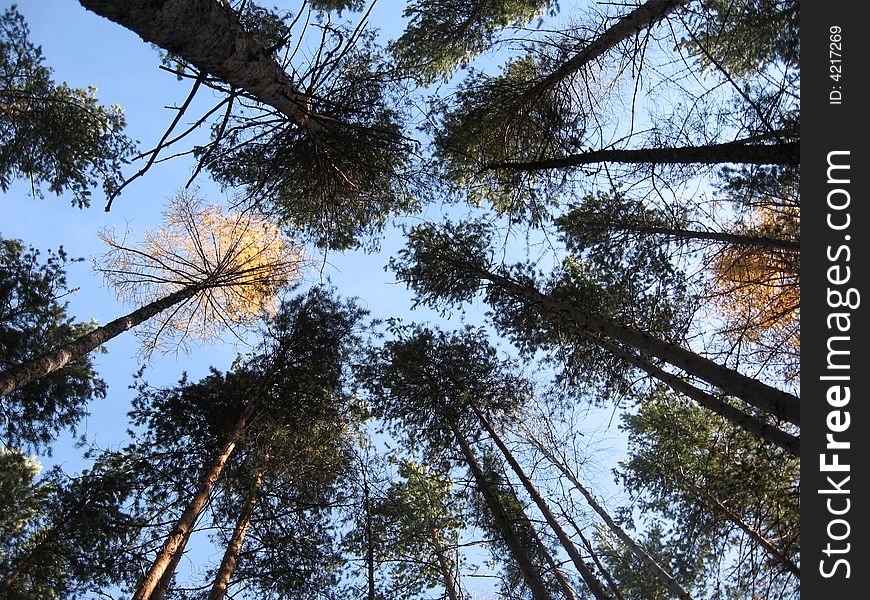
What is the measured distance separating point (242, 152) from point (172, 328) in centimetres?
429

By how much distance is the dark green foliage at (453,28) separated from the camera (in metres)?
8.17

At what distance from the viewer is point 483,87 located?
24.4 feet

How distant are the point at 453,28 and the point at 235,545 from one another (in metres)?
9.76

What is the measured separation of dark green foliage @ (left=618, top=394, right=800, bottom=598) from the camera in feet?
18.3

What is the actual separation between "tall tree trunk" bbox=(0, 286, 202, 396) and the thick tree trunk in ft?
10.7

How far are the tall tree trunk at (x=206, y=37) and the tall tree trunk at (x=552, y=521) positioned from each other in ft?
23.3

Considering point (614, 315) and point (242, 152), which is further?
point (614, 315)

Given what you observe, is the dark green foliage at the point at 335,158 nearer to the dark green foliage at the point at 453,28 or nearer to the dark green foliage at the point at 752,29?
the dark green foliage at the point at 453,28

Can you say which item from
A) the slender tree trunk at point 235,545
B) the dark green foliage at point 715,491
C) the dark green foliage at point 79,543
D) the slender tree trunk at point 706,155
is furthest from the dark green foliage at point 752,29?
the dark green foliage at point 79,543

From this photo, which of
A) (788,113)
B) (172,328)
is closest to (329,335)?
(172,328)

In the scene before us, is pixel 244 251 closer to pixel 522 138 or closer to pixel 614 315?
pixel 522 138

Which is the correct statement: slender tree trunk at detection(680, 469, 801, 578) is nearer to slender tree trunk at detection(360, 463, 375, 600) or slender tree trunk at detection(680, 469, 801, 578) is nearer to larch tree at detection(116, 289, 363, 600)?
slender tree trunk at detection(360, 463, 375, 600)

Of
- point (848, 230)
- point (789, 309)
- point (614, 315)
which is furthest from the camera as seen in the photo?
point (614, 315)

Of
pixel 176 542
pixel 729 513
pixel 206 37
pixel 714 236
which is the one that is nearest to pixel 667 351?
pixel 729 513
